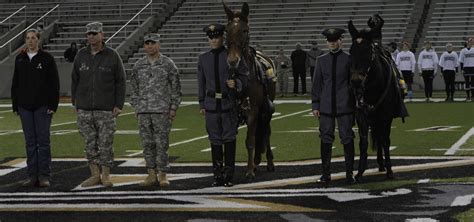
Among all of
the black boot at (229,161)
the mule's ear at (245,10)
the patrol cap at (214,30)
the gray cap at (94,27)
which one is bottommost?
the black boot at (229,161)

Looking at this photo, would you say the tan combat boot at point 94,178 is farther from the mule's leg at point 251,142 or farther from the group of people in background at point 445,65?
the group of people in background at point 445,65

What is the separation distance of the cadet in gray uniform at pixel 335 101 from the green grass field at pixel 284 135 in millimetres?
2606

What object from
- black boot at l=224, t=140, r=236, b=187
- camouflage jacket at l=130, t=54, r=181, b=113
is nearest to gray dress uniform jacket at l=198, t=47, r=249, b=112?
camouflage jacket at l=130, t=54, r=181, b=113

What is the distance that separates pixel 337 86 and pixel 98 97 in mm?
2778

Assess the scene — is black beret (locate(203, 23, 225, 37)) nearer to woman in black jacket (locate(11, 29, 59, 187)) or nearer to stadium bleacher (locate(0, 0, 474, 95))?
woman in black jacket (locate(11, 29, 59, 187))

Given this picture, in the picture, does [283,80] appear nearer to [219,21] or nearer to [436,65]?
[436,65]

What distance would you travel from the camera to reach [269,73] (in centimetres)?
1188

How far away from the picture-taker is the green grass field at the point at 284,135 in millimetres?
13781

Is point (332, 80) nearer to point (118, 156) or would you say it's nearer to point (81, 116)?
point (81, 116)

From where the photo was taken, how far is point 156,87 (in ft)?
33.9

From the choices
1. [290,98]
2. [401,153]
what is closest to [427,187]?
[401,153]

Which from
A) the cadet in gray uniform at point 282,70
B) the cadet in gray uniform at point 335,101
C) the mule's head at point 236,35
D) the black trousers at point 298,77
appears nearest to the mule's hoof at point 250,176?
the cadet in gray uniform at point 335,101

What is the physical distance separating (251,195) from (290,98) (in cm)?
1997

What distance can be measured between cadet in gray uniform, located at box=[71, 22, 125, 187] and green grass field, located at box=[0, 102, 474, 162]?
2.54 metres
